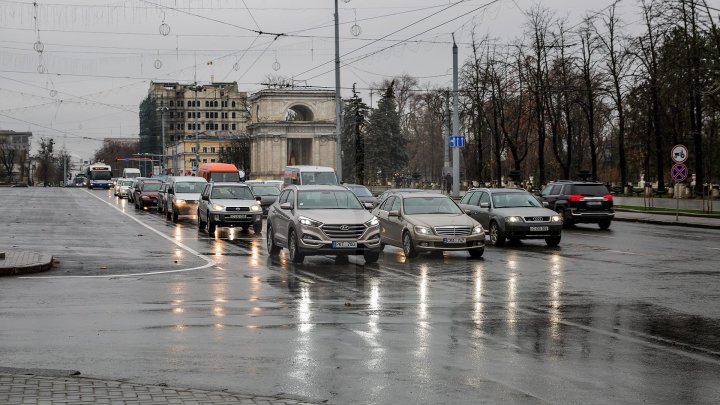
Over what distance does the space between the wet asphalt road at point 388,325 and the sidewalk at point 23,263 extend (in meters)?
0.58

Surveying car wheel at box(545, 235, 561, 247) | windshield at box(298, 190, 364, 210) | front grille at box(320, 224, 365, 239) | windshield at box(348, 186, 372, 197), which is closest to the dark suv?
car wheel at box(545, 235, 561, 247)

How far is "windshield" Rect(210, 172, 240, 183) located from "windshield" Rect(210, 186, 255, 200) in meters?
28.8

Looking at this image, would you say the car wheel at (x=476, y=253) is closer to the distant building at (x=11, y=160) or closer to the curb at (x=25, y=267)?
the curb at (x=25, y=267)

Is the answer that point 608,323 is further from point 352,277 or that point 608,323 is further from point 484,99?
point 484,99

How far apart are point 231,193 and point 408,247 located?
12.0 metres

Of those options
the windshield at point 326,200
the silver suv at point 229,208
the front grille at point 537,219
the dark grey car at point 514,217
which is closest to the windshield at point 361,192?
the silver suv at point 229,208

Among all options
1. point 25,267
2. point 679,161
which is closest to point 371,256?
point 25,267

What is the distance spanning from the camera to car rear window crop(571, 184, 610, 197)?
A: 33.8 metres

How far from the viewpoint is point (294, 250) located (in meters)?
19.8

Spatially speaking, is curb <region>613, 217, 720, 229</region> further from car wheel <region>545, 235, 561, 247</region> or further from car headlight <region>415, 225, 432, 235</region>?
car headlight <region>415, 225, 432, 235</region>

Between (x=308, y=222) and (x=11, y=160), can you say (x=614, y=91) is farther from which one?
(x=11, y=160)

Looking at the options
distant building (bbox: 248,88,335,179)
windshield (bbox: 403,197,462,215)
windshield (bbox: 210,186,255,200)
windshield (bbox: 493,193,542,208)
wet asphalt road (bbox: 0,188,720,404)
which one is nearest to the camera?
wet asphalt road (bbox: 0,188,720,404)

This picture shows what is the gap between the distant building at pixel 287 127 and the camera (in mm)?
116562

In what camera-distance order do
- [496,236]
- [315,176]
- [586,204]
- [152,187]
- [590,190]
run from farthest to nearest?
[152,187] < [315,176] < [590,190] < [586,204] < [496,236]
